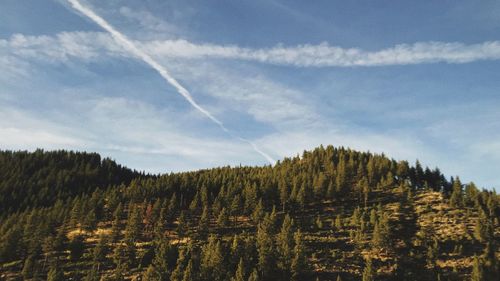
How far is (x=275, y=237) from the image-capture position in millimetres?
116500

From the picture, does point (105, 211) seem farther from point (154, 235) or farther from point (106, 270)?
point (106, 270)

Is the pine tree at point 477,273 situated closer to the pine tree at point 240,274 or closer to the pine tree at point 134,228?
the pine tree at point 240,274

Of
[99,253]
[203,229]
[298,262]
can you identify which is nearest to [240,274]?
[298,262]

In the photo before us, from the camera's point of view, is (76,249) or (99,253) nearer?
(99,253)

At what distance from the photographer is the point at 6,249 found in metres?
114

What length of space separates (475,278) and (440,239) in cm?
2805

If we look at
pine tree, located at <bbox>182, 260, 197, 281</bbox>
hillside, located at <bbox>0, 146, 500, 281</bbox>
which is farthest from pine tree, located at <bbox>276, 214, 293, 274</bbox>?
pine tree, located at <bbox>182, 260, 197, 281</bbox>

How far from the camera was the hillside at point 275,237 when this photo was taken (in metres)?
97.7

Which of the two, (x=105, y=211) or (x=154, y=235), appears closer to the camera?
(x=154, y=235)

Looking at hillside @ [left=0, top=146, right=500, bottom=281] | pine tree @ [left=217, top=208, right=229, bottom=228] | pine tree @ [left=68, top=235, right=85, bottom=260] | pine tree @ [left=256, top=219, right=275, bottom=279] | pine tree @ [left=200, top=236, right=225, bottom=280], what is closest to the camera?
pine tree @ [left=200, top=236, right=225, bottom=280]

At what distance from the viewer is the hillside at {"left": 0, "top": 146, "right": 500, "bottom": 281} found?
9769 centimetres

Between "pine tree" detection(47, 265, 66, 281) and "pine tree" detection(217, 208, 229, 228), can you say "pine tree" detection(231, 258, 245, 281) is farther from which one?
"pine tree" detection(47, 265, 66, 281)

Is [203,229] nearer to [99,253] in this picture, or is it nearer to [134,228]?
[134,228]

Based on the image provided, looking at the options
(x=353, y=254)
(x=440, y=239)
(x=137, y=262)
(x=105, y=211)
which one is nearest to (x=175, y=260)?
(x=137, y=262)
